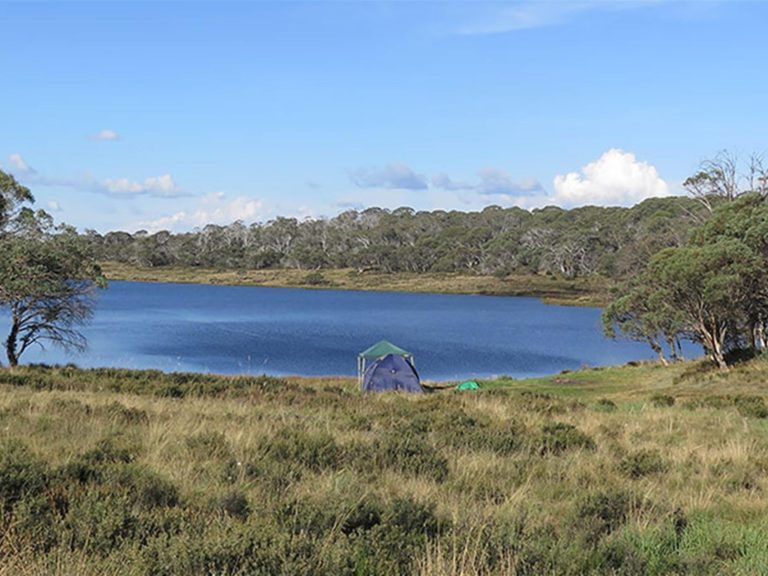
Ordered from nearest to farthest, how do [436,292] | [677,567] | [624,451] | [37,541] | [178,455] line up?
[37,541] → [677,567] → [178,455] → [624,451] → [436,292]

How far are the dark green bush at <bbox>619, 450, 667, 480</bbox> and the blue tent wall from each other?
23.4 m

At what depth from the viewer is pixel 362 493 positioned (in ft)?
20.6

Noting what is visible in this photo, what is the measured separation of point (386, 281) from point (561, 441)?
152m

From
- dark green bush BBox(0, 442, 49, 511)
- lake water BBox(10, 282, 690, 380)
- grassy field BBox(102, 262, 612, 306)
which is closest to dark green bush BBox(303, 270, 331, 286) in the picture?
grassy field BBox(102, 262, 612, 306)

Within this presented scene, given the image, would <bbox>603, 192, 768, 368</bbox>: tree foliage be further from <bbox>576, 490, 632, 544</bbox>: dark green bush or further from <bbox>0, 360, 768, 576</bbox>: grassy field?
<bbox>576, 490, 632, 544</bbox>: dark green bush

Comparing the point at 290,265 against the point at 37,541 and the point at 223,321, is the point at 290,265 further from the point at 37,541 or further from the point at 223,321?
the point at 37,541

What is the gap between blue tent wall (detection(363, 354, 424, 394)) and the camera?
3284cm

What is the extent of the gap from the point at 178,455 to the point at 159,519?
2.67 metres

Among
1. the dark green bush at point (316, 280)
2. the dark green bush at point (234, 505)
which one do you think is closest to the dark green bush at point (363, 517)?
the dark green bush at point (234, 505)

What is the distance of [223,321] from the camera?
3191 inches

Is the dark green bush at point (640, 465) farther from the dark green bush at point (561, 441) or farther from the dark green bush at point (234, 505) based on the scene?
the dark green bush at point (234, 505)

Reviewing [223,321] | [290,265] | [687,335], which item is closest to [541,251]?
[290,265]

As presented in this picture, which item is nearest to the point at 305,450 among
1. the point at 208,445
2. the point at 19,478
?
the point at 208,445

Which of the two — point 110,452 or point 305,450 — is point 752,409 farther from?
point 110,452
